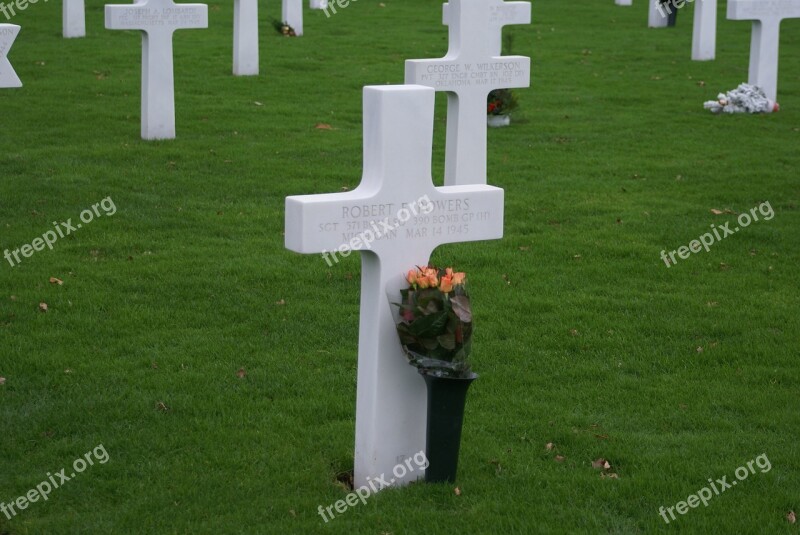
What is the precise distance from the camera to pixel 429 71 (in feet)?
34.7

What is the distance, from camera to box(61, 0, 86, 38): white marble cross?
773 inches

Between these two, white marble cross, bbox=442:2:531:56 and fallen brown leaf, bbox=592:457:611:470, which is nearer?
fallen brown leaf, bbox=592:457:611:470

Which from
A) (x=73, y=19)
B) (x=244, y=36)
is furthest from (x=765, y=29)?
(x=73, y=19)

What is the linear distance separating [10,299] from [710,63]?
13.8 m

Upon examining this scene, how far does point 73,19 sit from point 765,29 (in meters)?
11.1

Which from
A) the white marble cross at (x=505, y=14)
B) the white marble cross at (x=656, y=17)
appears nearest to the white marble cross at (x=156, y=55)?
the white marble cross at (x=505, y=14)

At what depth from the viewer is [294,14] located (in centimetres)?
2059

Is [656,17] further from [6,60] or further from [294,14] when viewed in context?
[6,60]

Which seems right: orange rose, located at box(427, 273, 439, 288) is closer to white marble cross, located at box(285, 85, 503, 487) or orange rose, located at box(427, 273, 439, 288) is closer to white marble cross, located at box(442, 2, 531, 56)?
white marble cross, located at box(285, 85, 503, 487)

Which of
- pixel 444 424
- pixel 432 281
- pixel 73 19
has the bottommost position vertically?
pixel 444 424

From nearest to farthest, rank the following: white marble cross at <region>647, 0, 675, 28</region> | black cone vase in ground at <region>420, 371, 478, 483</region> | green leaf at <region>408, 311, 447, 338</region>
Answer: green leaf at <region>408, 311, 447, 338</region>, black cone vase in ground at <region>420, 371, 478, 483</region>, white marble cross at <region>647, 0, 675, 28</region>

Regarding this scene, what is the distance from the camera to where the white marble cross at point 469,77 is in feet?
35.4

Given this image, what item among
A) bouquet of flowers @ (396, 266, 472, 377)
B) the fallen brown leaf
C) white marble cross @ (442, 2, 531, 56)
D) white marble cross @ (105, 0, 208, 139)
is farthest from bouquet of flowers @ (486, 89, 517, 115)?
bouquet of flowers @ (396, 266, 472, 377)

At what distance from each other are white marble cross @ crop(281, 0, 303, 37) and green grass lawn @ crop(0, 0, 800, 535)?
477 cm
